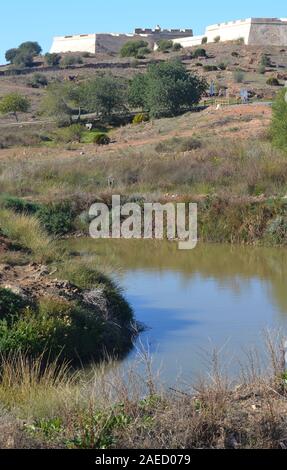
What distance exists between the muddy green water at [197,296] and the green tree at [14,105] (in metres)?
38.7

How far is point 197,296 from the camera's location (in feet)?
56.7

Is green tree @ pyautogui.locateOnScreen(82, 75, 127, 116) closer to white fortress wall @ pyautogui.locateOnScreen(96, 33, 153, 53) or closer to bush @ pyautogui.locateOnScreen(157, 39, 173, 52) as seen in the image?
bush @ pyautogui.locateOnScreen(157, 39, 173, 52)

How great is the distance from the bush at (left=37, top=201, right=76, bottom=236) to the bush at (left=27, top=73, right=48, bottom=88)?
2090 inches

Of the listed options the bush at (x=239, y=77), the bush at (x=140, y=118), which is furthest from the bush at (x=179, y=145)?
the bush at (x=239, y=77)

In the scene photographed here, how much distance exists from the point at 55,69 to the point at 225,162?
60596 mm

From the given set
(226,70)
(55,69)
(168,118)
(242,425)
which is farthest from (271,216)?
(55,69)

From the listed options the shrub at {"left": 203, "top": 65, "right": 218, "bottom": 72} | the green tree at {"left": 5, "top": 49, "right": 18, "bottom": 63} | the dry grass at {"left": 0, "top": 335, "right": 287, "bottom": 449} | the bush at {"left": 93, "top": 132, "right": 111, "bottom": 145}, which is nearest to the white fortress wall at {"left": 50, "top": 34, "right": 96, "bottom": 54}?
the green tree at {"left": 5, "top": 49, "right": 18, "bottom": 63}

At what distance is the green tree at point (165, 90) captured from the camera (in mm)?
54719

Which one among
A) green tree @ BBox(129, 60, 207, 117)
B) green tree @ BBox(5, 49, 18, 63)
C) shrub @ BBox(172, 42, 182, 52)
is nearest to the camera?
green tree @ BBox(129, 60, 207, 117)

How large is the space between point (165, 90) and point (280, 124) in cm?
2299

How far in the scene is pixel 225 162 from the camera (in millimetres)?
30094

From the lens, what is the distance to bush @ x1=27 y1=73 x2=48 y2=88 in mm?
77250
